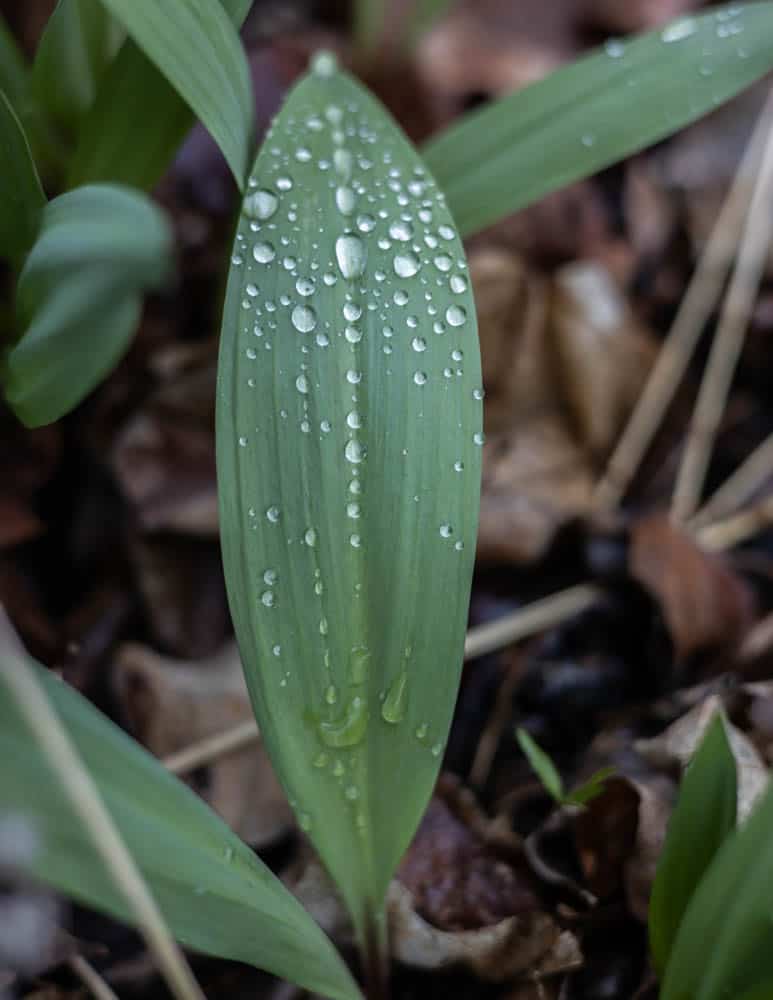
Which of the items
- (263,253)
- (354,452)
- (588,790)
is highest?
(263,253)

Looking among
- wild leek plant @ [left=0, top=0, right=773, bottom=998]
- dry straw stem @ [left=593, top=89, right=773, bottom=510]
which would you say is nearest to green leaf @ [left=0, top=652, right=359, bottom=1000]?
wild leek plant @ [left=0, top=0, right=773, bottom=998]

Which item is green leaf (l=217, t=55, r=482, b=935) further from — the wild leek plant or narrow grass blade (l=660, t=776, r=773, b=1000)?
narrow grass blade (l=660, t=776, r=773, b=1000)

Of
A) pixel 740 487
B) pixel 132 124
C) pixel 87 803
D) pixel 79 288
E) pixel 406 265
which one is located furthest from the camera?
pixel 740 487

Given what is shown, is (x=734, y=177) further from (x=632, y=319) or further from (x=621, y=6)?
(x=621, y=6)

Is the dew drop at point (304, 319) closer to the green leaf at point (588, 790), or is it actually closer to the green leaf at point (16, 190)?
the green leaf at point (16, 190)

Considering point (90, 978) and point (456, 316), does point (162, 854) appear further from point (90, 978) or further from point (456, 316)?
point (456, 316)

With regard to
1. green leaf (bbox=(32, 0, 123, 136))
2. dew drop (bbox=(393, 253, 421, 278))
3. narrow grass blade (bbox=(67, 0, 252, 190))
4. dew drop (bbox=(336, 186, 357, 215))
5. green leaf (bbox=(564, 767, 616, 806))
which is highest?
green leaf (bbox=(32, 0, 123, 136))

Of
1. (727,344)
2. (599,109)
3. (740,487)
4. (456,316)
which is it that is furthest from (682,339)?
(456,316)

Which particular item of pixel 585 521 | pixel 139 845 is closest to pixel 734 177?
pixel 585 521
